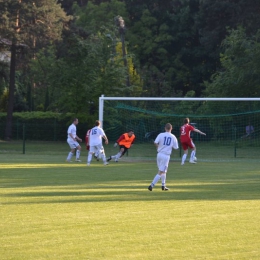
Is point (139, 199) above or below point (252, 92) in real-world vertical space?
below

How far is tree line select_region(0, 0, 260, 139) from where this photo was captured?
159 ft

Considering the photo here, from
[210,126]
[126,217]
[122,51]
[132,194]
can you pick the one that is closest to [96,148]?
[132,194]

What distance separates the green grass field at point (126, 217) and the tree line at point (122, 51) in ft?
90.0

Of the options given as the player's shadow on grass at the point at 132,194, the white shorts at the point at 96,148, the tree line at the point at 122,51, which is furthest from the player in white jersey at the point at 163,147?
the tree line at the point at 122,51

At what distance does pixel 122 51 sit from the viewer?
182 ft

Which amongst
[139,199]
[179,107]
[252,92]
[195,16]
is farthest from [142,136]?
[195,16]

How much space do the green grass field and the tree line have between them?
2742 centimetres

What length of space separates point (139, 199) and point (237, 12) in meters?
48.3

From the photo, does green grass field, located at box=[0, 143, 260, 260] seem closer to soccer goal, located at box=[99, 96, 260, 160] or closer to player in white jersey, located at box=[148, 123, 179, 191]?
player in white jersey, located at box=[148, 123, 179, 191]

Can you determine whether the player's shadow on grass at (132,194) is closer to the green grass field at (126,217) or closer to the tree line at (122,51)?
the green grass field at (126,217)

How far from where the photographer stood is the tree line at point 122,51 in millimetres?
48438

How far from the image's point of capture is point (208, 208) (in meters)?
13.8

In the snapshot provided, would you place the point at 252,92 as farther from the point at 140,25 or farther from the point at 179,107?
the point at 140,25

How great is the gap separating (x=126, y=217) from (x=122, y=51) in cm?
4378
